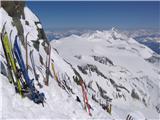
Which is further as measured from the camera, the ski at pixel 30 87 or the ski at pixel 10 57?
the ski at pixel 10 57

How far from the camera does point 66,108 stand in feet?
69.3

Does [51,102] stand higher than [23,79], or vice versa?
[23,79]

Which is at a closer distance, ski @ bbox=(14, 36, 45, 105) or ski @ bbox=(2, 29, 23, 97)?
ski @ bbox=(14, 36, 45, 105)

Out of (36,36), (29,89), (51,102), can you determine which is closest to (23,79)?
(29,89)

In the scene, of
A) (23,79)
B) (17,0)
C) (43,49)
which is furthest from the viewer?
(43,49)

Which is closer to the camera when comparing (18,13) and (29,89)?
(29,89)

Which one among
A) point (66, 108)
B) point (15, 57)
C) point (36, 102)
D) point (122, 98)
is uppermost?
point (15, 57)

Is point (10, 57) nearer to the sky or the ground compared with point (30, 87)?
nearer to the sky

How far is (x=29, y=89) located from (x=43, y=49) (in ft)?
67.3

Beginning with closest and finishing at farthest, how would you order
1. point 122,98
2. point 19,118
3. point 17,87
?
point 19,118, point 17,87, point 122,98

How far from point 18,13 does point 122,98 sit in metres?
149

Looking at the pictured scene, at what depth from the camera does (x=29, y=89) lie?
1909 centimetres

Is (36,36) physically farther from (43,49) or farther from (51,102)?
(51,102)

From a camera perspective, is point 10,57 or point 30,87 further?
point 10,57
